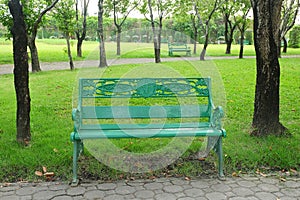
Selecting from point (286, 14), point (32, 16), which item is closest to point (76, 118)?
point (32, 16)

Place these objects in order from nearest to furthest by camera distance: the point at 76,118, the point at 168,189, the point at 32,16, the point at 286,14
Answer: the point at 168,189 → the point at 76,118 → the point at 32,16 → the point at 286,14

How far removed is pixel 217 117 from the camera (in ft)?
12.5

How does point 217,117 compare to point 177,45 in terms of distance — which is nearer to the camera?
point 217,117

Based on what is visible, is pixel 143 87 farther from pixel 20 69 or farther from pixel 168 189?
pixel 20 69

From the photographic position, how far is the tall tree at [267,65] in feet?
14.9

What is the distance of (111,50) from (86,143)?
48.0 inches

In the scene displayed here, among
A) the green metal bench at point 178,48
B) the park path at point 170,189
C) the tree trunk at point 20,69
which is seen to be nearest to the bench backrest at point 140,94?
the green metal bench at point 178,48

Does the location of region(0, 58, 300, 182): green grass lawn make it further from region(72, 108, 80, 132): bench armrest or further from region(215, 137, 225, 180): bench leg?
region(72, 108, 80, 132): bench armrest

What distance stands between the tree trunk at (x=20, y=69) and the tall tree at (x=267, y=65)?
118 inches

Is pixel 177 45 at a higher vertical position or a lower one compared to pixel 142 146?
higher

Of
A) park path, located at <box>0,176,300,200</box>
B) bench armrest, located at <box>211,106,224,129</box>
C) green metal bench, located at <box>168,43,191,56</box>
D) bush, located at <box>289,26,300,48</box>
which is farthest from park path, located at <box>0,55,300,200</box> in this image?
bush, located at <box>289,26,300,48</box>

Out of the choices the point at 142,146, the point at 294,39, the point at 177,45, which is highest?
the point at 294,39

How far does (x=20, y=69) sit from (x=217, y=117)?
2.40 m

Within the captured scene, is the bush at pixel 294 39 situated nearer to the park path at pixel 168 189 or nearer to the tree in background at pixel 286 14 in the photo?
the tree in background at pixel 286 14
